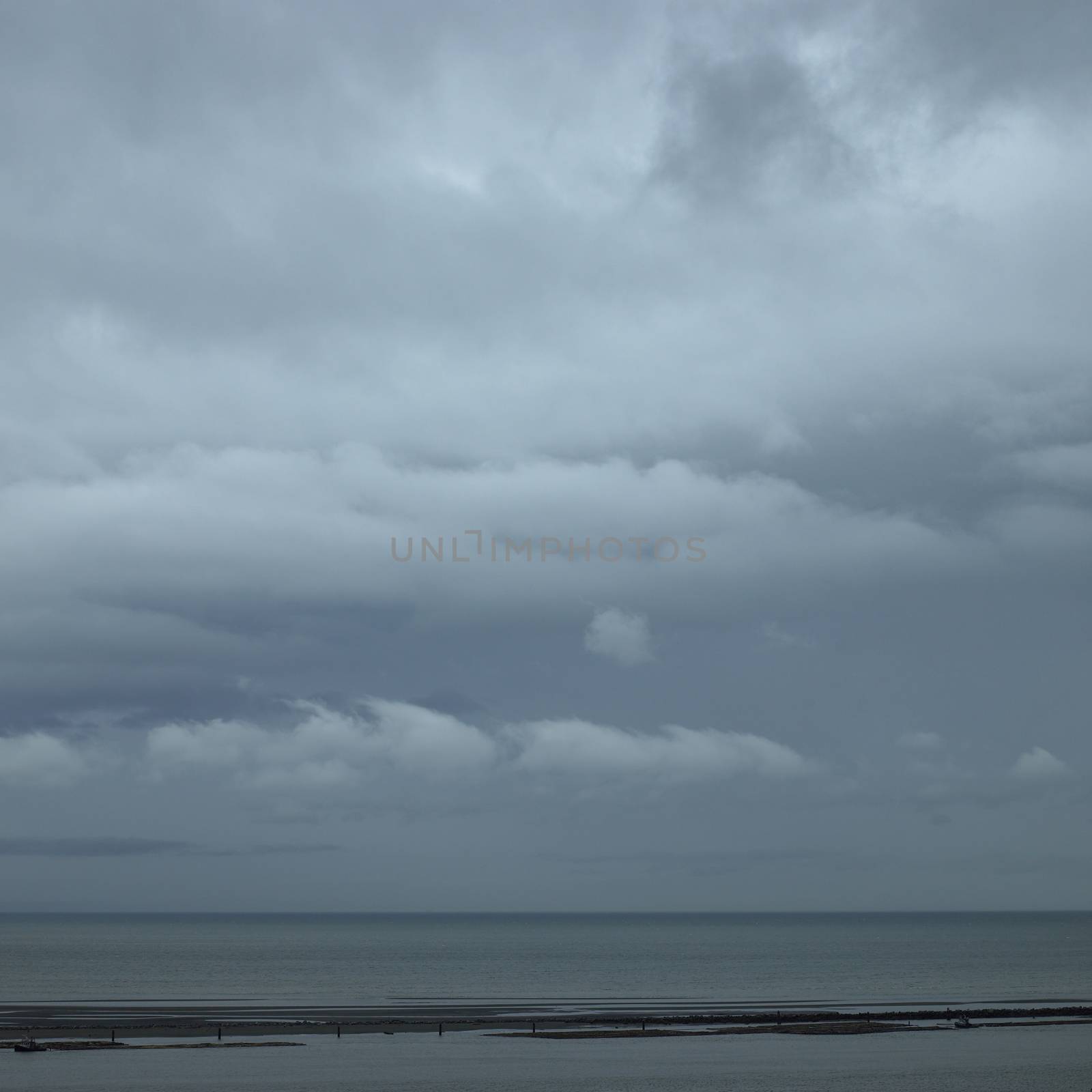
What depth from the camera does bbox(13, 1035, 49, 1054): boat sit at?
94.0 m

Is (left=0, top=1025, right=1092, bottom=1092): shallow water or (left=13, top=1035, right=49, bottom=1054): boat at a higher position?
(left=13, top=1035, right=49, bottom=1054): boat

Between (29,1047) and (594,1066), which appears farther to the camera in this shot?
(29,1047)

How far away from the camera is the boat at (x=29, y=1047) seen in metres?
94.0

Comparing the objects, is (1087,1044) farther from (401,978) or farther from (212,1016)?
(401,978)

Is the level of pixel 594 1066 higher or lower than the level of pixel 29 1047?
lower

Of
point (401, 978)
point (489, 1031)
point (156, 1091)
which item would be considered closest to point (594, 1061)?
point (489, 1031)

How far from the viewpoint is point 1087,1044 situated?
10231 cm

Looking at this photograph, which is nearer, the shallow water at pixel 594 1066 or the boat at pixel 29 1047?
the shallow water at pixel 594 1066

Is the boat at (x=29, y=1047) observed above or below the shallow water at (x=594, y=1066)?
above

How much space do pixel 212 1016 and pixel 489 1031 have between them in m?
30.3

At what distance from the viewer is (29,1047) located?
94812 millimetres

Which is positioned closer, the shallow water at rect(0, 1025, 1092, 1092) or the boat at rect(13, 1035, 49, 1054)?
the shallow water at rect(0, 1025, 1092, 1092)

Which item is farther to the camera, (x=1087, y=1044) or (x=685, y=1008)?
(x=685, y=1008)

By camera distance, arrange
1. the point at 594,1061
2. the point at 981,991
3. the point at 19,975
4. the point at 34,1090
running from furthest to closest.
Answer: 1. the point at 19,975
2. the point at 981,991
3. the point at 594,1061
4. the point at 34,1090
